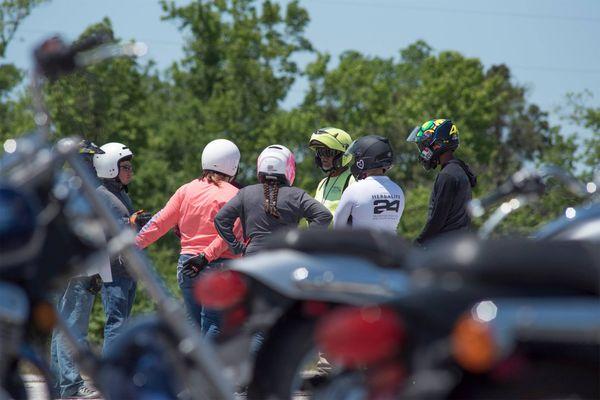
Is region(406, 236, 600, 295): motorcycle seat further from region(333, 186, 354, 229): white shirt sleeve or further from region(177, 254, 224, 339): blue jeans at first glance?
region(177, 254, 224, 339): blue jeans

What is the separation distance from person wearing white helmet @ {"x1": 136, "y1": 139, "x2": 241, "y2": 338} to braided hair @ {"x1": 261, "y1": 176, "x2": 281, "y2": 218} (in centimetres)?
63

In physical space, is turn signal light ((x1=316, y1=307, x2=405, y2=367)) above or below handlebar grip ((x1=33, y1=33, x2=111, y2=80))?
below

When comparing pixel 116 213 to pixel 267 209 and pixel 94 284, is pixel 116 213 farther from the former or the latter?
pixel 267 209

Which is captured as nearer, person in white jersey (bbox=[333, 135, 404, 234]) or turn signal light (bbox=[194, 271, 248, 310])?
turn signal light (bbox=[194, 271, 248, 310])

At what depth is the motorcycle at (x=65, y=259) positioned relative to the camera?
4.81 metres

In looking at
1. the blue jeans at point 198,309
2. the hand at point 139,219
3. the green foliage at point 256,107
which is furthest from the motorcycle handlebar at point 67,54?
the green foliage at point 256,107

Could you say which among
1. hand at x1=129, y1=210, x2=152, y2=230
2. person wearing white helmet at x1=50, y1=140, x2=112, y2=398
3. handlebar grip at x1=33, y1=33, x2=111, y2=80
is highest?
handlebar grip at x1=33, y1=33, x2=111, y2=80

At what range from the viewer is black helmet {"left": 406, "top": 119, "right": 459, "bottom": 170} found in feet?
31.2

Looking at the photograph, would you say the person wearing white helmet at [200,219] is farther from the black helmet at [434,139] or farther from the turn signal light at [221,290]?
the turn signal light at [221,290]

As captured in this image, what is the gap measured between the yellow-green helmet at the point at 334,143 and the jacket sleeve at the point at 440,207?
1.06 m

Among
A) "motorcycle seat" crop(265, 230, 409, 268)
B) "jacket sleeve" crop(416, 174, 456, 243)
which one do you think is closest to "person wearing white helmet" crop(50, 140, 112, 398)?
"jacket sleeve" crop(416, 174, 456, 243)

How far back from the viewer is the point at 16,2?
46781 millimetres

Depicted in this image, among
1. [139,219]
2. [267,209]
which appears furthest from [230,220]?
[139,219]

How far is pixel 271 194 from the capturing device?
30.6 feet
